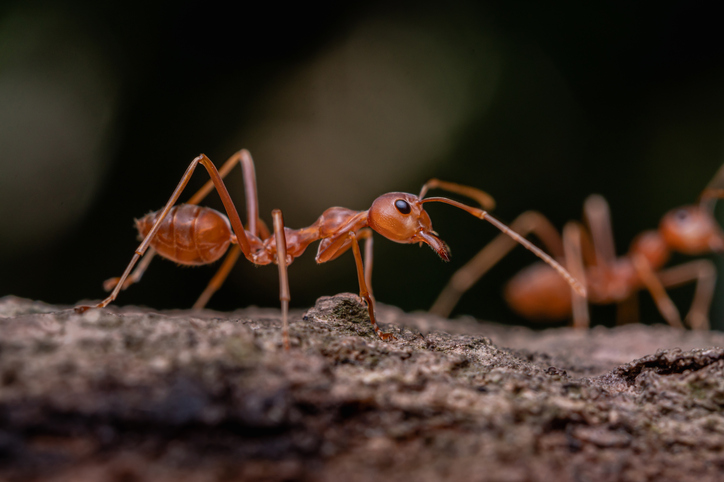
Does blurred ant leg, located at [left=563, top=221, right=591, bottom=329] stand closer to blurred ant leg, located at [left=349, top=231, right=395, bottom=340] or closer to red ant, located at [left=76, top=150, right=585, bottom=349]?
red ant, located at [left=76, top=150, right=585, bottom=349]

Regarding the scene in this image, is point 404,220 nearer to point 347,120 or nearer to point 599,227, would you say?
point 347,120

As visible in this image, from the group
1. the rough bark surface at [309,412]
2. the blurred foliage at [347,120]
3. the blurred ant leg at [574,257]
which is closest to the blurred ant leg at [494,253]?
the blurred ant leg at [574,257]

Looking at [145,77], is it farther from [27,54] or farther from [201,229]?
[201,229]

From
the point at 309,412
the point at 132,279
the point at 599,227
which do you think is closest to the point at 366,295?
the point at 309,412

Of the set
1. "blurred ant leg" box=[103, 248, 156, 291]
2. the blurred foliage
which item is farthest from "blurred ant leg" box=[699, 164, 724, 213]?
"blurred ant leg" box=[103, 248, 156, 291]

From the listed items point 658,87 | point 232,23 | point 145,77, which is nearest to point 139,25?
point 145,77

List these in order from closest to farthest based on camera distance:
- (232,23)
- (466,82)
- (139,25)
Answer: (139,25)
(232,23)
(466,82)

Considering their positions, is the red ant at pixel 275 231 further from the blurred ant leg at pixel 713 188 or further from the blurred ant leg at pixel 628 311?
the blurred ant leg at pixel 628 311
